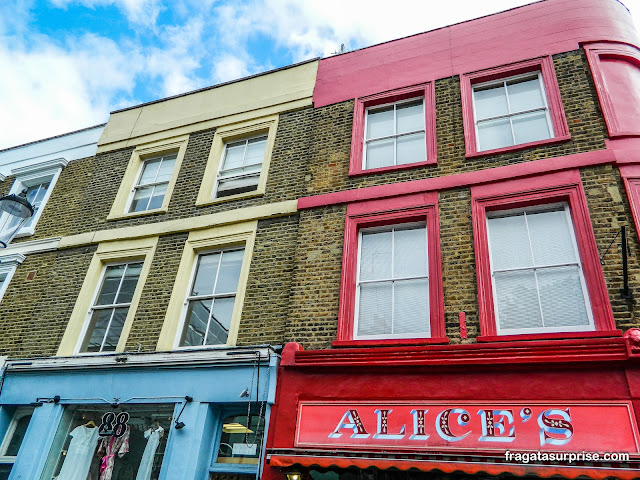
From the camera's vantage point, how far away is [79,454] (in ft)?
25.4

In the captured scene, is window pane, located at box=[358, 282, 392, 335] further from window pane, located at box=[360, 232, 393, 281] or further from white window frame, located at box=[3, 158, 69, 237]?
white window frame, located at box=[3, 158, 69, 237]

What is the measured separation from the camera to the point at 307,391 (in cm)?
664

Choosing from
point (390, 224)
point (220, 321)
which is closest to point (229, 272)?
point (220, 321)

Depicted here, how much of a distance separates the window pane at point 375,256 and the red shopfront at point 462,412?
1498mm

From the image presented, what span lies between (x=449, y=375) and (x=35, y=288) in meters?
9.04

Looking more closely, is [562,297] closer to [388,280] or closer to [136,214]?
[388,280]

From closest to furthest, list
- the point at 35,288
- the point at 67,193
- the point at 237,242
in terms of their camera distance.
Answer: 1. the point at 237,242
2. the point at 35,288
3. the point at 67,193

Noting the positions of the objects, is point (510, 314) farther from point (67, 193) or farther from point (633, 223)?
point (67, 193)

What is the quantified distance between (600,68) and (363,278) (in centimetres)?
547

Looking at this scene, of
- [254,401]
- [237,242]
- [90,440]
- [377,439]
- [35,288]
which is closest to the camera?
[377,439]

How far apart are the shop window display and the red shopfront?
2.07 meters

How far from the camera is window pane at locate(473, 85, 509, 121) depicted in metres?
8.47

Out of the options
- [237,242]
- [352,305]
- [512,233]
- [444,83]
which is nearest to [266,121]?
[237,242]

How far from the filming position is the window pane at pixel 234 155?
1030 centimetres
